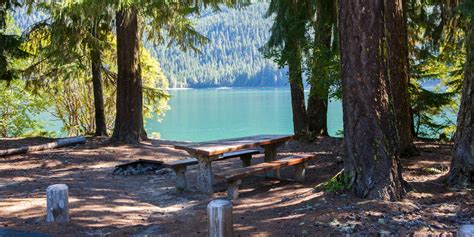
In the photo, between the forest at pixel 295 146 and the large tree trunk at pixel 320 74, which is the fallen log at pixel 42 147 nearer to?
the forest at pixel 295 146

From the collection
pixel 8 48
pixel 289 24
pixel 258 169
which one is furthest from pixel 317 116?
pixel 8 48

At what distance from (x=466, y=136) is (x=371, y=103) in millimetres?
1490

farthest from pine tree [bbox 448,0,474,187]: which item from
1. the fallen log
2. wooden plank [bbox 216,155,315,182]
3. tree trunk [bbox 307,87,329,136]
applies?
the fallen log

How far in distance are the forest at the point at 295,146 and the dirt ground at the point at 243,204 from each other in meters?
0.03

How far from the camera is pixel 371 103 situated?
4895 mm

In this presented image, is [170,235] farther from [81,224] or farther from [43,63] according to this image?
[43,63]

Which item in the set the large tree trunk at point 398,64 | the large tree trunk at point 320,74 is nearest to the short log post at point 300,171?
the large tree trunk at point 398,64

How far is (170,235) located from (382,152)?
2561 mm

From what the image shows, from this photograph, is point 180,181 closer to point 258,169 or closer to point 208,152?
point 208,152

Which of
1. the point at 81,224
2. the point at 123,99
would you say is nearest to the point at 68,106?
the point at 123,99

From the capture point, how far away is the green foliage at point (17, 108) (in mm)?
22656

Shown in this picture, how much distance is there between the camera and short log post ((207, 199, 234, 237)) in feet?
13.0

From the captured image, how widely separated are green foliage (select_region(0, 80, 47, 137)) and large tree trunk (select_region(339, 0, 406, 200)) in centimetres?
2117

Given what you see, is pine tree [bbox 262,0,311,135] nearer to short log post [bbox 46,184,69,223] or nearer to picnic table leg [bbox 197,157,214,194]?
picnic table leg [bbox 197,157,214,194]
